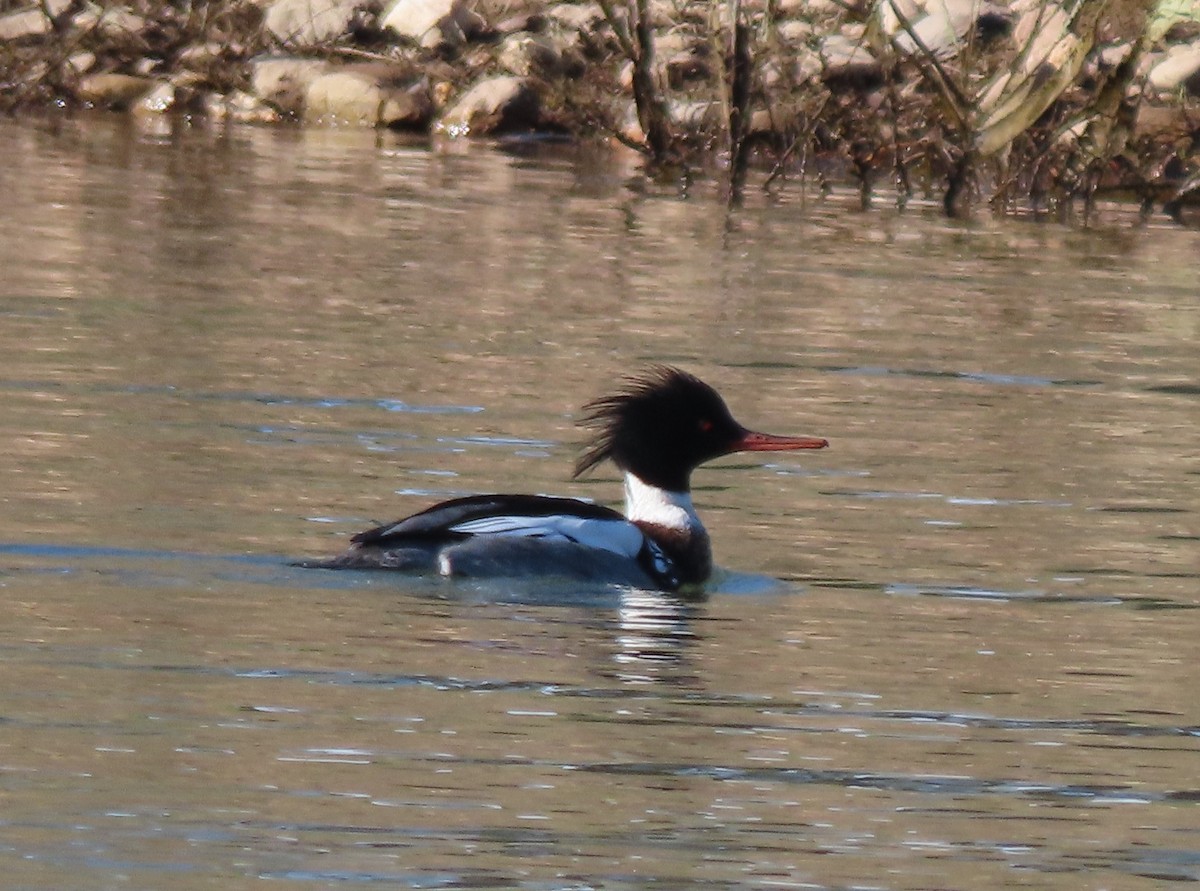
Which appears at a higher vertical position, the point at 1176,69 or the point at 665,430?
the point at 1176,69

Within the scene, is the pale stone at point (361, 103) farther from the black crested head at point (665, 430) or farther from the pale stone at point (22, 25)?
the black crested head at point (665, 430)

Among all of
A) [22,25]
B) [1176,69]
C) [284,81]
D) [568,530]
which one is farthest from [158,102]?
[568,530]

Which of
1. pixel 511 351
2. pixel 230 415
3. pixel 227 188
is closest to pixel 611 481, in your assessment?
pixel 230 415

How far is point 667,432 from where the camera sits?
986 centimetres

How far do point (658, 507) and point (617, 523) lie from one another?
0.53 metres

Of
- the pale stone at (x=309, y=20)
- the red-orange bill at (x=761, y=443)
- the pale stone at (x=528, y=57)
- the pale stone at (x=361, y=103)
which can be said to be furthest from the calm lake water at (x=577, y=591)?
the pale stone at (x=309, y=20)

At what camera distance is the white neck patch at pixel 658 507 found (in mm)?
9633

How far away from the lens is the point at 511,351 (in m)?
14.0

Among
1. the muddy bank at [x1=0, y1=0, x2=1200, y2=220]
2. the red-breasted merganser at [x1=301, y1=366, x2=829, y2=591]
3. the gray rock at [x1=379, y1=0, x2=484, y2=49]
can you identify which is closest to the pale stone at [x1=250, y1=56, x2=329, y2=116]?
the muddy bank at [x1=0, y1=0, x2=1200, y2=220]

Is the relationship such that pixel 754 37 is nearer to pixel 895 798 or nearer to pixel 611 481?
pixel 611 481

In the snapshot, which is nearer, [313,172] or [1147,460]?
[1147,460]

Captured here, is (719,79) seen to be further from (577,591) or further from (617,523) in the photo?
(577,591)

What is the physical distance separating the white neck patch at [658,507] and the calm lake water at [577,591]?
236 mm

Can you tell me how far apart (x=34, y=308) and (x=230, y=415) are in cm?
314
